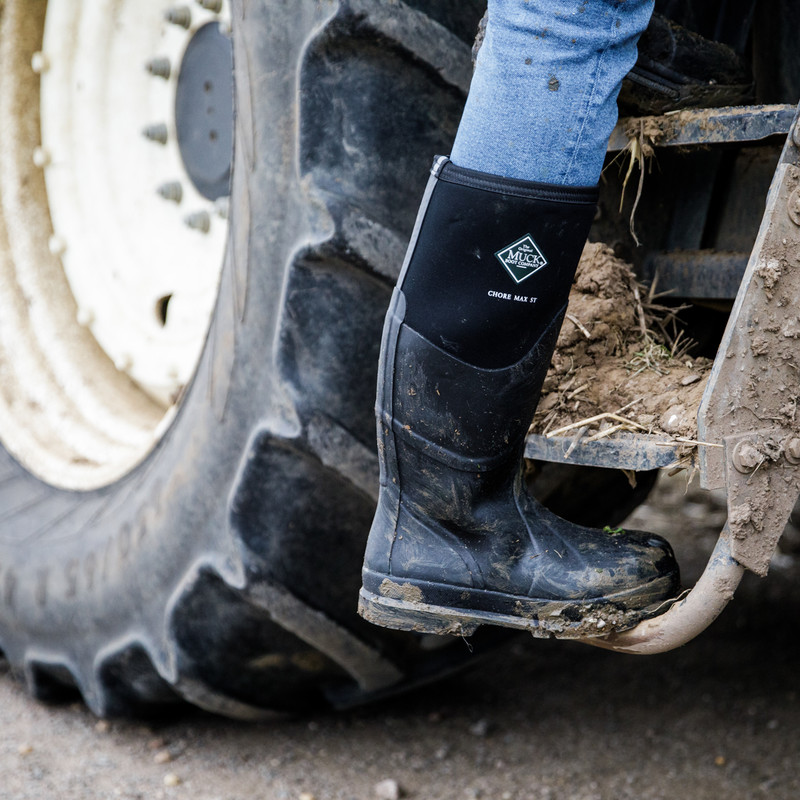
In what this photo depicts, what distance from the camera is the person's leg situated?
876mm

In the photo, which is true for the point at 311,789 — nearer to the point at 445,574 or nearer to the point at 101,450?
the point at 445,574

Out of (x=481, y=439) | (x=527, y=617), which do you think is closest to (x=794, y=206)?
(x=481, y=439)

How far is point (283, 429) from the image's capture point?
1103 millimetres

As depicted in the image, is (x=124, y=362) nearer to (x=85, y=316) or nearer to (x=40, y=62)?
(x=85, y=316)

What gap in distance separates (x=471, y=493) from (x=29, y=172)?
4.19ft

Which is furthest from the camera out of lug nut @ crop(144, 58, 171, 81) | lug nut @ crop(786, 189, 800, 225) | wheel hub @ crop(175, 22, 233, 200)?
lug nut @ crop(144, 58, 171, 81)

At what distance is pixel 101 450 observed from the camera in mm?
1646

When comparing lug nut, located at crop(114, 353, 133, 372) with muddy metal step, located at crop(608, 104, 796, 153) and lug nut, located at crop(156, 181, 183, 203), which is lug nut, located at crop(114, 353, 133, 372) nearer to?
lug nut, located at crop(156, 181, 183, 203)

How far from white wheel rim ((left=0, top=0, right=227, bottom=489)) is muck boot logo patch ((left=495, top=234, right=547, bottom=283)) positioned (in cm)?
79

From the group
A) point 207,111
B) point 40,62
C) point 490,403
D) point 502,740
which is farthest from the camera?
point 40,62

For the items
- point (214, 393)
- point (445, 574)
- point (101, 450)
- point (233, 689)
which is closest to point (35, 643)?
point (101, 450)

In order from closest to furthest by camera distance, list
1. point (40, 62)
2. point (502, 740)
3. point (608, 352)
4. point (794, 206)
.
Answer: point (794, 206), point (608, 352), point (502, 740), point (40, 62)

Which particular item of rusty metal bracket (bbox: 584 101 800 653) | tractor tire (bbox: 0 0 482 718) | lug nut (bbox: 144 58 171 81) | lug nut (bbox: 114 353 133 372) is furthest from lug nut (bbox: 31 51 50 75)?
rusty metal bracket (bbox: 584 101 800 653)

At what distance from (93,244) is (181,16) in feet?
1.50
